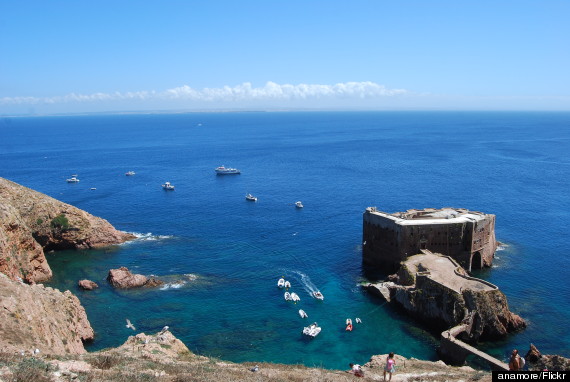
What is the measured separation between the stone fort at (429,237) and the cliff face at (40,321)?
1620 inches

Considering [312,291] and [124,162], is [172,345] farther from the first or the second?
[124,162]

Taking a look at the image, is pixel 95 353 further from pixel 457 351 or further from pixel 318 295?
pixel 457 351

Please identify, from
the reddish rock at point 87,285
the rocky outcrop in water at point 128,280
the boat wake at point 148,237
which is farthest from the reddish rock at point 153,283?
the boat wake at point 148,237

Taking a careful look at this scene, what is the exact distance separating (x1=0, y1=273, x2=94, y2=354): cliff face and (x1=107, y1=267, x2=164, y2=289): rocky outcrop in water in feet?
44.0

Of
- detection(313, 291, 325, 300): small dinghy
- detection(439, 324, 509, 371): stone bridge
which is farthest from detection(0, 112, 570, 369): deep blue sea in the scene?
detection(439, 324, 509, 371): stone bridge

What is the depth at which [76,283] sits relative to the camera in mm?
65812

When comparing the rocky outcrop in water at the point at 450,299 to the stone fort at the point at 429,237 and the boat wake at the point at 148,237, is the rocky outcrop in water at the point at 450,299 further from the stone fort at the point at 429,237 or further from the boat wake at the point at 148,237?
the boat wake at the point at 148,237

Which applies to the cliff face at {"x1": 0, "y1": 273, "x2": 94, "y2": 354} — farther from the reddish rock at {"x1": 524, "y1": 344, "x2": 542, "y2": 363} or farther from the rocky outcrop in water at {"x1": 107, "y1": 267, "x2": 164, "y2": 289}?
the reddish rock at {"x1": 524, "y1": 344, "x2": 542, "y2": 363}

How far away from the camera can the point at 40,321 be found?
129 ft

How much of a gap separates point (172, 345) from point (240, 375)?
11.9 m

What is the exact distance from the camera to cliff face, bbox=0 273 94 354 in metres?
35.1

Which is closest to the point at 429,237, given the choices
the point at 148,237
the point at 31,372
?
the point at 148,237

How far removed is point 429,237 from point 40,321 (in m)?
49.8

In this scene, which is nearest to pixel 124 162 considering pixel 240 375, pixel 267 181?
pixel 267 181
